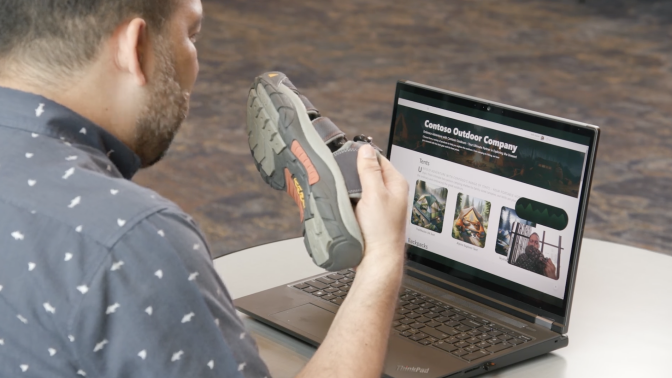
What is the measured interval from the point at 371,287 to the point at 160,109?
0.95 feet

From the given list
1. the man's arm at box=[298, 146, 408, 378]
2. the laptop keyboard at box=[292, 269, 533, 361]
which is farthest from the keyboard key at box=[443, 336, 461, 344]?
the man's arm at box=[298, 146, 408, 378]

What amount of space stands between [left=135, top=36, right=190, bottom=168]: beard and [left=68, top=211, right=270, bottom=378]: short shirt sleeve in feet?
0.58

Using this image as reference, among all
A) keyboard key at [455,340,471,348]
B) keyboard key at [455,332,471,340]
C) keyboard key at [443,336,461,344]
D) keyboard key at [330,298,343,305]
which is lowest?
keyboard key at [330,298,343,305]

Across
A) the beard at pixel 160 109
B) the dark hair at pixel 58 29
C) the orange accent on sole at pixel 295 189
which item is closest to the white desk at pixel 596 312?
the orange accent on sole at pixel 295 189

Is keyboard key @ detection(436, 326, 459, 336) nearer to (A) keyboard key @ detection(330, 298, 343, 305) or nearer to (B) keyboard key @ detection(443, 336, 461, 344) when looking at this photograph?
(B) keyboard key @ detection(443, 336, 461, 344)

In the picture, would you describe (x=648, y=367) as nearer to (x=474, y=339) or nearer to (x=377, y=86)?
(x=474, y=339)

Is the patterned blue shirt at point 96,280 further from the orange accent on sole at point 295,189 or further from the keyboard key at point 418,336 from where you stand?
the keyboard key at point 418,336

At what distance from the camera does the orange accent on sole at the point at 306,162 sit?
0.97 m

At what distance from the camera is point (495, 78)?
16.4ft

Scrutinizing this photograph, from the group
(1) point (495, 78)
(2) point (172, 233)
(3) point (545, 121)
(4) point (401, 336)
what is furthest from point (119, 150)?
(1) point (495, 78)

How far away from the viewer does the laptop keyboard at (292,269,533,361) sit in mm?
1139

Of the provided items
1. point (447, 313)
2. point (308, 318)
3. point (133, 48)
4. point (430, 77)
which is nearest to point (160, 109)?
point (133, 48)

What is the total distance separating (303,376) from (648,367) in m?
0.51

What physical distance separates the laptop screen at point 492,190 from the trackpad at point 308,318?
213 millimetres
